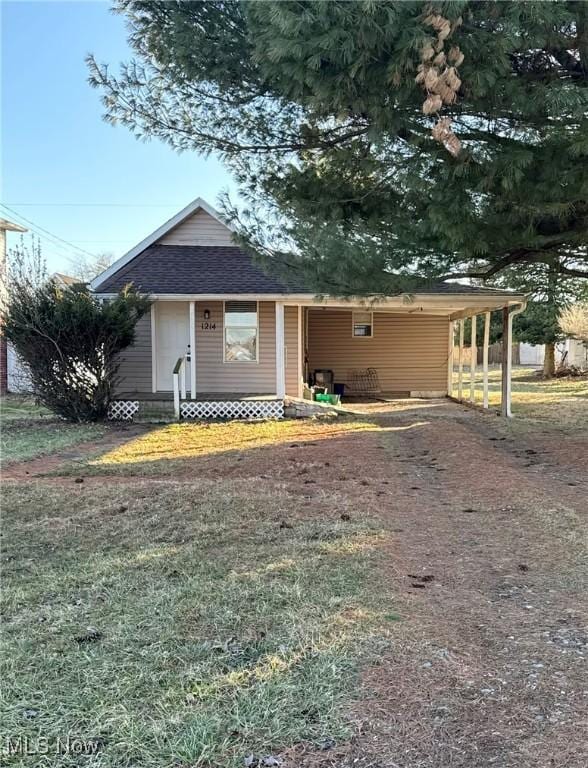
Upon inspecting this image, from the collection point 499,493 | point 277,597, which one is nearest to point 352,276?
point 499,493

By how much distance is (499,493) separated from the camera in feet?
18.8

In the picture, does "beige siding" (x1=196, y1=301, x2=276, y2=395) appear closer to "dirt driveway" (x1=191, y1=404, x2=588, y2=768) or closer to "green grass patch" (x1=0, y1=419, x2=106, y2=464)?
"green grass patch" (x1=0, y1=419, x2=106, y2=464)

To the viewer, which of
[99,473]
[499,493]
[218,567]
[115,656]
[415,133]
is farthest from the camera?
[99,473]

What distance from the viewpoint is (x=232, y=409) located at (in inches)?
471

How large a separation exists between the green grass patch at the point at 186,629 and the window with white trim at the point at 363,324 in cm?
1181

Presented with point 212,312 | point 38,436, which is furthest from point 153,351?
point 38,436

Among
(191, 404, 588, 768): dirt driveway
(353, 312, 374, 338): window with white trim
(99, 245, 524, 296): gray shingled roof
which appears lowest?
(191, 404, 588, 768): dirt driveway

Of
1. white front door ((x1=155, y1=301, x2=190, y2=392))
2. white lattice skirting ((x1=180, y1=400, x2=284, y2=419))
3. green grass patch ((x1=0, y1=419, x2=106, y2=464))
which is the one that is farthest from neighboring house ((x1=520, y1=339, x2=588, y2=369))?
green grass patch ((x1=0, y1=419, x2=106, y2=464))

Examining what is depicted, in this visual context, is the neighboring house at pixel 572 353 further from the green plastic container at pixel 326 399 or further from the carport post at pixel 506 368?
the green plastic container at pixel 326 399

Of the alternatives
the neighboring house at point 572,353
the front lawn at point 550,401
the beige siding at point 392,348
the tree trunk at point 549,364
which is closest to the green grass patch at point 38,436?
the beige siding at point 392,348

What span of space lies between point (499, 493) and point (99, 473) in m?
4.64

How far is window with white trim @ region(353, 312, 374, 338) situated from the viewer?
1641 cm

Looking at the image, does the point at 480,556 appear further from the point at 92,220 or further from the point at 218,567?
the point at 92,220

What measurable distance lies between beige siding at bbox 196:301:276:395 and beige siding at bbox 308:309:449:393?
3.79 m
